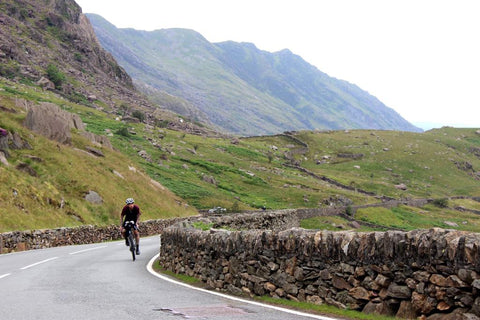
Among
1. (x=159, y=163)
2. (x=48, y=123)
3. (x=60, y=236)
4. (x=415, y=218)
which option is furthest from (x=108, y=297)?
(x=159, y=163)

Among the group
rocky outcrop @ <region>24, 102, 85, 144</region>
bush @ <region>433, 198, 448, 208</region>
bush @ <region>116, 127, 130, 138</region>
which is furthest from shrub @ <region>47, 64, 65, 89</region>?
bush @ <region>433, 198, 448, 208</region>

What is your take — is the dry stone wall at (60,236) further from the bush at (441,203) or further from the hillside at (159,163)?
the bush at (441,203)

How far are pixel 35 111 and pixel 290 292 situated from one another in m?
48.0

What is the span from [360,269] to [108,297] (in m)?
6.50

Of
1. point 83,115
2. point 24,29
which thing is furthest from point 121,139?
point 24,29

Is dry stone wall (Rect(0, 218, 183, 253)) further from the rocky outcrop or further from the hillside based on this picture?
the rocky outcrop

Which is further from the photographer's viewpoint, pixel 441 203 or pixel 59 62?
pixel 59 62

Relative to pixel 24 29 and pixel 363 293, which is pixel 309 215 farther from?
pixel 24 29

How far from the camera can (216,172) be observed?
103m

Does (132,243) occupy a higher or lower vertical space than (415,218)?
higher

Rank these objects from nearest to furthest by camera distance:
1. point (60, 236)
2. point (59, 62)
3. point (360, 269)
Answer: point (360, 269)
point (60, 236)
point (59, 62)

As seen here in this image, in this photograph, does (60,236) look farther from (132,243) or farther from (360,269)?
(360,269)

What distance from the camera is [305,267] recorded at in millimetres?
11742

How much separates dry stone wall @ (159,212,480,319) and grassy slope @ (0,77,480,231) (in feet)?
69.9
